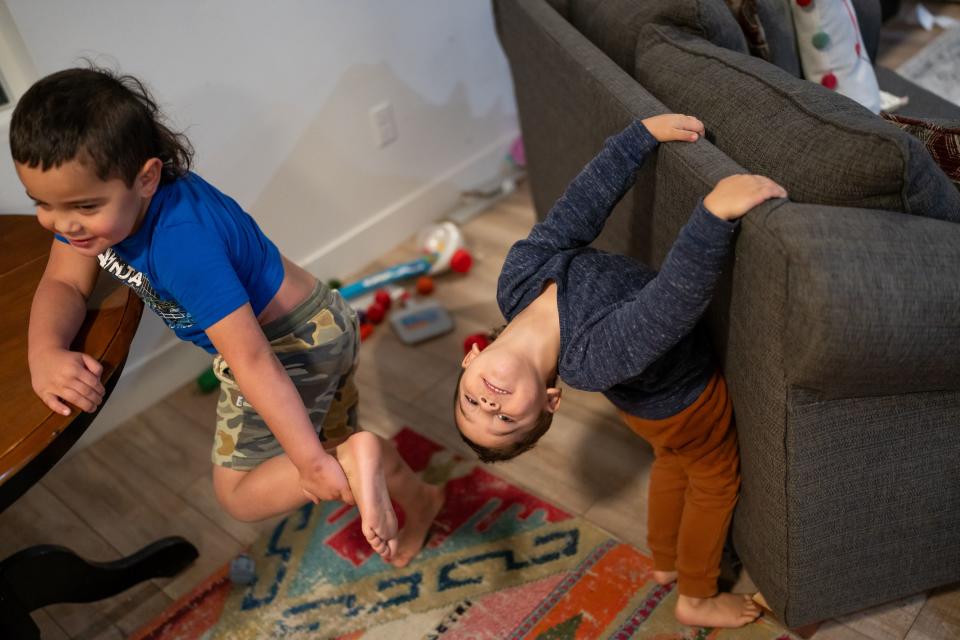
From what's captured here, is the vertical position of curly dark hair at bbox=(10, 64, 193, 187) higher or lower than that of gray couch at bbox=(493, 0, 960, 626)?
higher

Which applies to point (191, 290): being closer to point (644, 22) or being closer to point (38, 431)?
point (38, 431)

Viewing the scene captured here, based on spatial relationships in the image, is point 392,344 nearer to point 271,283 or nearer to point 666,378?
point 271,283

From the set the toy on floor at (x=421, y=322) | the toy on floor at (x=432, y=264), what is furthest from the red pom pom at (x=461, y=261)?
the toy on floor at (x=421, y=322)

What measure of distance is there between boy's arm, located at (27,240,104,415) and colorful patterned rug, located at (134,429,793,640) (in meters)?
0.70

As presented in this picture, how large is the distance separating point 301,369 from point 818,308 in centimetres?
87

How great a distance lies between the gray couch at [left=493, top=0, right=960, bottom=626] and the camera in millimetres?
998

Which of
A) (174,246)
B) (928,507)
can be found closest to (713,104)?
(928,507)

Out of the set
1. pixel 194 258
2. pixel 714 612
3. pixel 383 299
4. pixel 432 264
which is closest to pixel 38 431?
pixel 194 258

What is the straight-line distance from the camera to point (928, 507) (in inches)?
48.7

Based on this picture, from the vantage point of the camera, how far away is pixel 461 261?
8.18 feet

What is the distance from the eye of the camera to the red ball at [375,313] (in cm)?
238

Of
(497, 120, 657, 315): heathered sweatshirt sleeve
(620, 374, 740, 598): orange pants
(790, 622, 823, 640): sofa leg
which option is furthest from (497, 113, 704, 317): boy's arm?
(790, 622, 823, 640): sofa leg

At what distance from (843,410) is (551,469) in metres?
0.80

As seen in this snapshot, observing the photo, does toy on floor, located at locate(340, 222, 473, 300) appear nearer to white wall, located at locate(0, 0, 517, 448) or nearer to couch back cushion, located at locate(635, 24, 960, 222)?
white wall, located at locate(0, 0, 517, 448)
